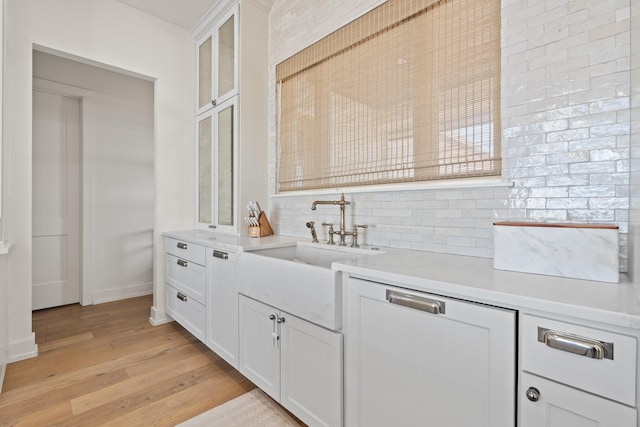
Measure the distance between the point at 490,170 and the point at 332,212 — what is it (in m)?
1.04

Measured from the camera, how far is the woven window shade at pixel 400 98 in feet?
4.77

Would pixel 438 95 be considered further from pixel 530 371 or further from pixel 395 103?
pixel 530 371

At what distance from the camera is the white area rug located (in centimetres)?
155

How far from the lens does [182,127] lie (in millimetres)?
3047

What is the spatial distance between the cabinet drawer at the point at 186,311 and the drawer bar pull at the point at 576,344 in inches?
82.4

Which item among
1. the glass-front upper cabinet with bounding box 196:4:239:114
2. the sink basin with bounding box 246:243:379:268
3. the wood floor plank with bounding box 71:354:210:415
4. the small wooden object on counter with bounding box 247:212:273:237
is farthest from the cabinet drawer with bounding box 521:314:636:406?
the glass-front upper cabinet with bounding box 196:4:239:114

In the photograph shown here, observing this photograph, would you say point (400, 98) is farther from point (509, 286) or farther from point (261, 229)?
point (261, 229)

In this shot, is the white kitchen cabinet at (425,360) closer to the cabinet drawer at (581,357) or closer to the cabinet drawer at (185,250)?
the cabinet drawer at (581,357)

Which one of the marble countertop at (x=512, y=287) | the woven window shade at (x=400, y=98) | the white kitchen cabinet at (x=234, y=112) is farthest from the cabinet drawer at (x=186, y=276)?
the marble countertop at (x=512, y=287)

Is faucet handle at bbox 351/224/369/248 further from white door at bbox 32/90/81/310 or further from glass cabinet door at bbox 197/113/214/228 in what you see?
white door at bbox 32/90/81/310

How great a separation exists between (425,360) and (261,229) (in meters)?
1.75

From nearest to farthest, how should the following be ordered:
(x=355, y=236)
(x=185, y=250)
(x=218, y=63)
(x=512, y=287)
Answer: (x=512, y=287), (x=355, y=236), (x=185, y=250), (x=218, y=63)

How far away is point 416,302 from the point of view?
0.99m

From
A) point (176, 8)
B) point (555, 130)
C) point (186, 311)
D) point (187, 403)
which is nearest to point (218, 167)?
point (186, 311)
